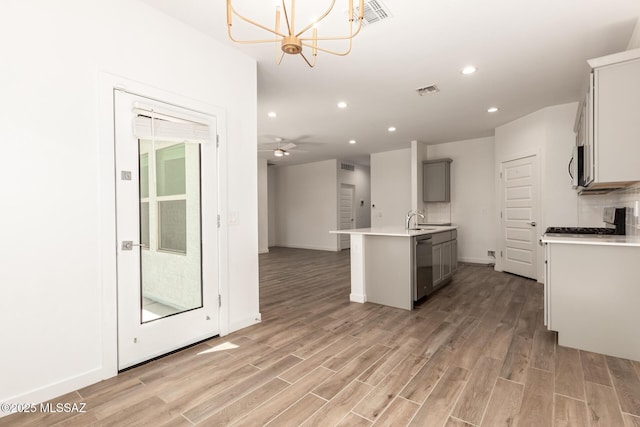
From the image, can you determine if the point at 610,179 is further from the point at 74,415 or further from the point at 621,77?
the point at 74,415

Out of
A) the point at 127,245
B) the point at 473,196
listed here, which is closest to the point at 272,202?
the point at 473,196

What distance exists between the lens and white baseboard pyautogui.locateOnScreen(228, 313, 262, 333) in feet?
9.92

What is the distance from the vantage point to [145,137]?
240 centimetres

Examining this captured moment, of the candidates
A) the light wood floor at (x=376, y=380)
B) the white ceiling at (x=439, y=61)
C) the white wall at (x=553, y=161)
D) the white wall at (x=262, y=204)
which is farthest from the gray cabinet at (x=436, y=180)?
the white wall at (x=262, y=204)

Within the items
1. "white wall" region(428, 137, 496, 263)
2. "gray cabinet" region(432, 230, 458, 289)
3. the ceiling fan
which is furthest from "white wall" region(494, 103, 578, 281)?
the ceiling fan

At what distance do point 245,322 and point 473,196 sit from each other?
6011 mm

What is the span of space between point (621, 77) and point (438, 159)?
4.68 metres

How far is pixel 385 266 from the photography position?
3.88 m

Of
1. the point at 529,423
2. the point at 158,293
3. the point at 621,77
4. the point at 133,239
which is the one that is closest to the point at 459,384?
the point at 529,423

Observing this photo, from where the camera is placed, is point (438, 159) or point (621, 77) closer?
point (621, 77)

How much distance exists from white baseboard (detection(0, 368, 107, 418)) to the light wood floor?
4cm

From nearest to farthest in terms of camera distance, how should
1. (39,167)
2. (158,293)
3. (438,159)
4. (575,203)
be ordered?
(39,167) → (158,293) → (575,203) → (438,159)

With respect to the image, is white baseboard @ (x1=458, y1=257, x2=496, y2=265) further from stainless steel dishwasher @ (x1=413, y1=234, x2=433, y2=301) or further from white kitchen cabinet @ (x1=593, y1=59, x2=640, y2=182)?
white kitchen cabinet @ (x1=593, y1=59, x2=640, y2=182)

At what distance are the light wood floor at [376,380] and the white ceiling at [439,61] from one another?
9.39ft
